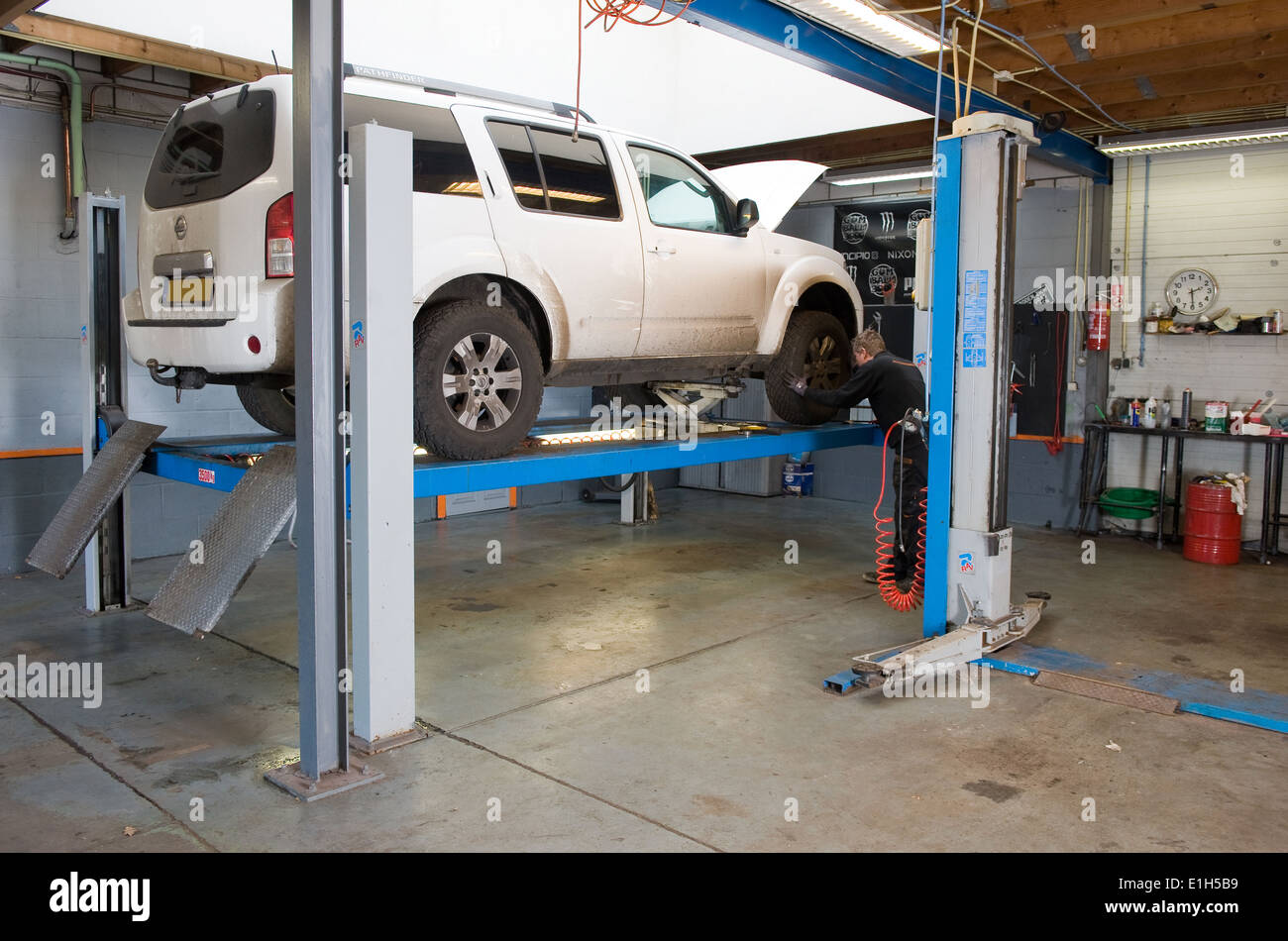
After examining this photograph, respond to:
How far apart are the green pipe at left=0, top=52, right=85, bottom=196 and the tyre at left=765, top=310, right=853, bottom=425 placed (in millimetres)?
4787

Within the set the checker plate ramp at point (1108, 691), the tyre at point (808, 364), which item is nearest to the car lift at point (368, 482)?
the tyre at point (808, 364)

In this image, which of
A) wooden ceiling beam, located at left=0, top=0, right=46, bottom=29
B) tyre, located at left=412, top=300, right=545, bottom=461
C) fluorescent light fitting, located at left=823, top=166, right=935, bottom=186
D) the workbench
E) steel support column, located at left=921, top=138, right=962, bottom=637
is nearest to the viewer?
tyre, located at left=412, top=300, right=545, bottom=461

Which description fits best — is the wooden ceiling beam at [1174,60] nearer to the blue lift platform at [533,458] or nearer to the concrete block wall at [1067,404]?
the concrete block wall at [1067,404]

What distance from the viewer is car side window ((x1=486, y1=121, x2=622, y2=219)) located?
4.73 m

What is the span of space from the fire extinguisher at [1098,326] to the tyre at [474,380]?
6.08 meters

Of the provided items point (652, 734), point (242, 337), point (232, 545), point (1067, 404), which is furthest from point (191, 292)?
point (1067, 404)

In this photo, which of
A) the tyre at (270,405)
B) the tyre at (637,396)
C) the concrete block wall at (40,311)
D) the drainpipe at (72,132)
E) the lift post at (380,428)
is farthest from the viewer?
the tyre at (637,396)

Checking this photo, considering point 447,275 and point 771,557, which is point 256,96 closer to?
point 447,275

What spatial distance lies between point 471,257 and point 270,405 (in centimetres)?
194

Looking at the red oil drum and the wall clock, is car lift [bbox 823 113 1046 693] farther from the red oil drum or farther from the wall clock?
the wall clock

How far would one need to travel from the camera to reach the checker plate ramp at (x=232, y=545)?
154 inches

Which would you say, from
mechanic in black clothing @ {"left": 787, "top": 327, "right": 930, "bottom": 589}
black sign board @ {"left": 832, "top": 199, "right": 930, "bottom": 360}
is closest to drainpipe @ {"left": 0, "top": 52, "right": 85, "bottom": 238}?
mechanic in black clothing @ {"left": 787, "top": 327, "right": 930, "bottom": 589}

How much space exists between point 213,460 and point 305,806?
6.32 ft
